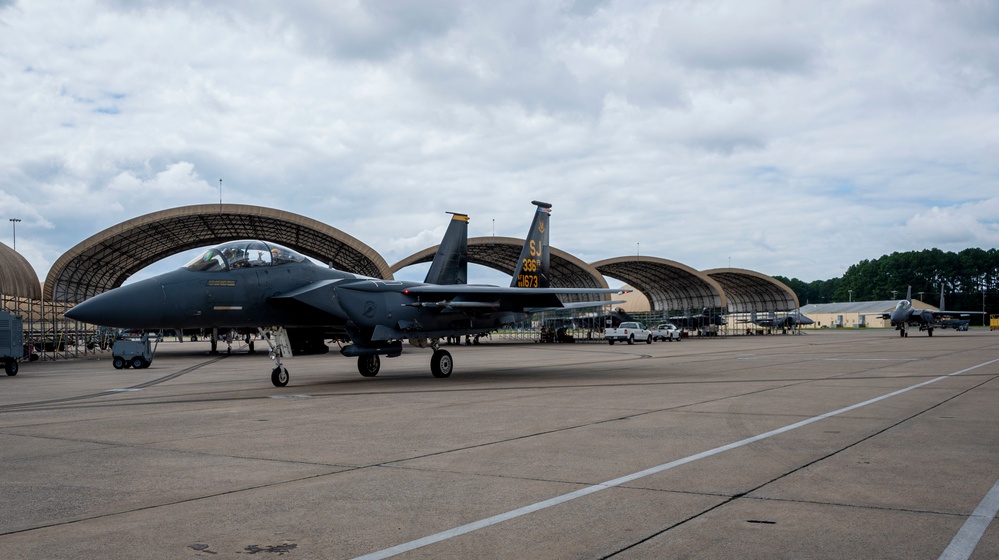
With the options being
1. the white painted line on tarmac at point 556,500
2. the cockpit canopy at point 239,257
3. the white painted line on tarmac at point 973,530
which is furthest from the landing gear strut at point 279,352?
the white painted line on tarmac at point 973,530

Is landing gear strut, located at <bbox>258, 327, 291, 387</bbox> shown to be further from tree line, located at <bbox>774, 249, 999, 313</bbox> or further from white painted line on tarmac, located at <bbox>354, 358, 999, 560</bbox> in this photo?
tree line, located at <bbox>774, 249, 999, 313</bbox>

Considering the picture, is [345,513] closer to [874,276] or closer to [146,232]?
A: [146,232]

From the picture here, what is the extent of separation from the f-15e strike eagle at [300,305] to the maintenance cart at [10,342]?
1185 centimetres

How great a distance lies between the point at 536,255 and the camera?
22500 mm

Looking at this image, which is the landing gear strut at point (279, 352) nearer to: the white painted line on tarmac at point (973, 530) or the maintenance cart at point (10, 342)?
the maintenance cart at point (10, 342)

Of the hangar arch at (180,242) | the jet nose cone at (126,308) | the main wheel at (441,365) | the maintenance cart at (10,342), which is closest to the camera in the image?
the jet nose cone at (126,308)

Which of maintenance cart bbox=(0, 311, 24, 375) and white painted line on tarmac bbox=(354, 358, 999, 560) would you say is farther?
maintenance cart bbox=(0, 311, 24, 375)

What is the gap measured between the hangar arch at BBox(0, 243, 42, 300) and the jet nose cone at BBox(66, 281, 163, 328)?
1279 inches

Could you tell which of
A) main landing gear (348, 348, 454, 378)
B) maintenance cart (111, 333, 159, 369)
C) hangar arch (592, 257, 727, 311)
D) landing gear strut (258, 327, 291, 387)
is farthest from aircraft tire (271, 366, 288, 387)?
hangar arch (592, 257, 727, 311)

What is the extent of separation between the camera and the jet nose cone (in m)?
12.5

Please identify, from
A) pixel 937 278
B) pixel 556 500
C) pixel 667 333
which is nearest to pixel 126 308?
pixel 556 500

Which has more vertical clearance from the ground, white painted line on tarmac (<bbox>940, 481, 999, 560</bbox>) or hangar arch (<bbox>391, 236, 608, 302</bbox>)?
hangar arch (<bbox>391, 236, 608, 302</bbox>)

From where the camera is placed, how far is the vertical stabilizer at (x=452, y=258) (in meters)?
21.5

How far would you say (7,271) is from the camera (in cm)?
4181
